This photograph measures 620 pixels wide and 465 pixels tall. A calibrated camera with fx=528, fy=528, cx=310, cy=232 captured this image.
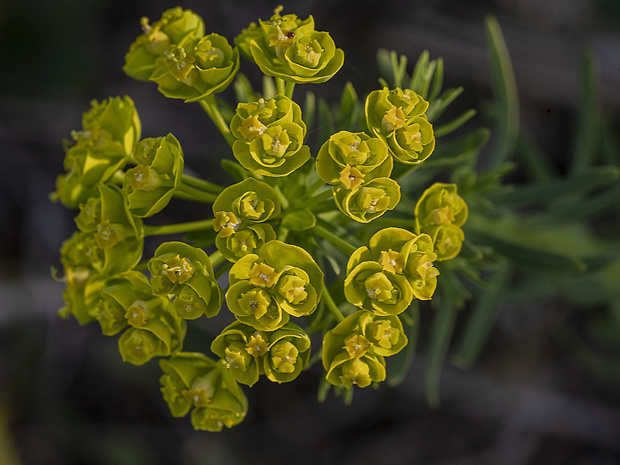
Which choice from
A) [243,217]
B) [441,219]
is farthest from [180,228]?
[441,219]

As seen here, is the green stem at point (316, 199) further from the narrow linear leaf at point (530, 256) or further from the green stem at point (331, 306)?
the narrow linear leaf at point (530, 256)

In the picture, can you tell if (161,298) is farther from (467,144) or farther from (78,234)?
(467,144)

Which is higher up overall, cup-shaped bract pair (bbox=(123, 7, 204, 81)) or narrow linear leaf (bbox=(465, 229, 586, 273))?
cup-shaped bract pair (bbox=(123, 7, 204, 81))

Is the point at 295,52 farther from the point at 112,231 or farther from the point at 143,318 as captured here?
the point at 143,318

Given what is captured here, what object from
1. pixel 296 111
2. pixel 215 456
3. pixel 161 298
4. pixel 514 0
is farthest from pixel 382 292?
pixel 514 0

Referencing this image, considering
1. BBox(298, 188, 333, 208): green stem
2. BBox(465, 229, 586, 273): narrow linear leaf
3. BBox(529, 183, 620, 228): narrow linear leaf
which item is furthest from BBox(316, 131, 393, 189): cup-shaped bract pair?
BBox(529, 183, 620, 228): narrow linear leaf

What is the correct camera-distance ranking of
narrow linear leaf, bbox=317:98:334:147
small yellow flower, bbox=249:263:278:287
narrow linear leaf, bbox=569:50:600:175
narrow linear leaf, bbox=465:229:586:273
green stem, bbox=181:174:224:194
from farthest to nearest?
narrow linear leaf, bbox=569:50:600:175, narrow linear leaf, bbox=465:229:586:273, narrow linear leaf, bbox=317:98:334:147, green stem, bbox=181:174:224:194, small yellow flower, bbox=249:263:278:287

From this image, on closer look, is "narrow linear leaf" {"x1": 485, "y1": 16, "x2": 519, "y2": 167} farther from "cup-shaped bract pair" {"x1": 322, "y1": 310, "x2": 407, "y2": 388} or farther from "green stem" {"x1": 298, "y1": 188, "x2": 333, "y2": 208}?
"cup-shaped bract pair" {"x1": 322, "y1": 310, "x2": 407, "y2": 388}
